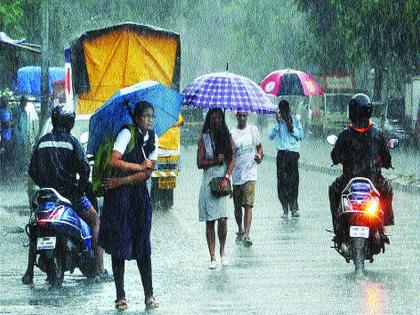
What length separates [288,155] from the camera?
18.8 metres

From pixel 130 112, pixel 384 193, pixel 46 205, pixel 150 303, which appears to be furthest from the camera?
pixel 384 193

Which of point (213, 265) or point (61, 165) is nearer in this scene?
point (61, 165)

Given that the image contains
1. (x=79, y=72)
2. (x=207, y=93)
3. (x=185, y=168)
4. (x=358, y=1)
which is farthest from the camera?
(x=358, y=1)

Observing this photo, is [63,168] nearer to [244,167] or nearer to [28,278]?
[28,278]

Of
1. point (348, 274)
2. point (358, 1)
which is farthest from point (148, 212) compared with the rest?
point (358, 1)

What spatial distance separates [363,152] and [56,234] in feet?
9.87

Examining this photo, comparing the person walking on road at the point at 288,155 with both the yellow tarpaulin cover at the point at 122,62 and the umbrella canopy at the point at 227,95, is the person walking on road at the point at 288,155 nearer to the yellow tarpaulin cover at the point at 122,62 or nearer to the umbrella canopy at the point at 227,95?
the yellow tarpaulin cover at the point at 122,62

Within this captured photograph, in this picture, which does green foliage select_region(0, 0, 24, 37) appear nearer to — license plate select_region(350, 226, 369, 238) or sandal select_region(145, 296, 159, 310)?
license plate select_region(350, 226, 369, 238)

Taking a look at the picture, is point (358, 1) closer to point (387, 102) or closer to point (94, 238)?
point (387, 102)

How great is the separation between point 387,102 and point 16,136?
19.1 meters

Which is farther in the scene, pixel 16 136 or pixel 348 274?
pixel 16 136

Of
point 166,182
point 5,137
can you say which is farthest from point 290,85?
point 5,137

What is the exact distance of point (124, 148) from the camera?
1041 centimetres

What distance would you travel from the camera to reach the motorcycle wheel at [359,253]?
12242 millimetres
